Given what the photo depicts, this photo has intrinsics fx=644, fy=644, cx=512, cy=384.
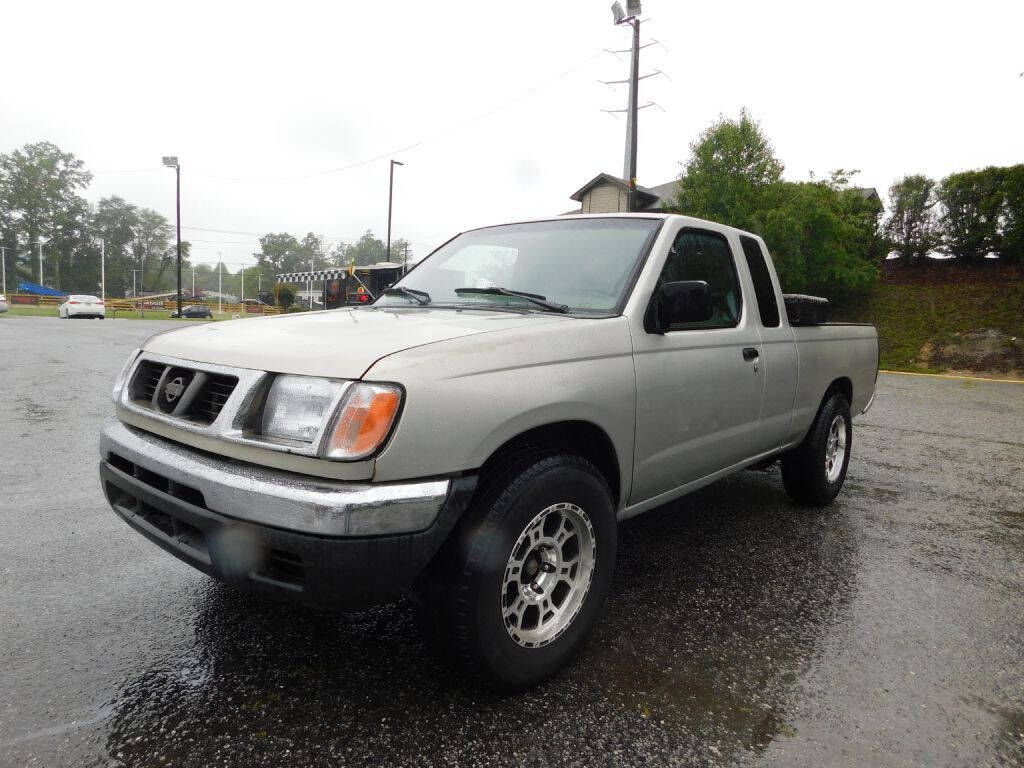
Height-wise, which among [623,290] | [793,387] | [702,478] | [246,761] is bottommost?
[246,761]

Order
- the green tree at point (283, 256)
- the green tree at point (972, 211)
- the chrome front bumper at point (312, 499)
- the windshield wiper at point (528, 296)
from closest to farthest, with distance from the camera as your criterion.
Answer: the chrome front bumper at point (312, 499) < the windshield wiper at point (528, 296) < the green tree at point (972, 211) < the green tree at point (283, 256)

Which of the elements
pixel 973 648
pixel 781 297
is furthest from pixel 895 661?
pixel 781 297

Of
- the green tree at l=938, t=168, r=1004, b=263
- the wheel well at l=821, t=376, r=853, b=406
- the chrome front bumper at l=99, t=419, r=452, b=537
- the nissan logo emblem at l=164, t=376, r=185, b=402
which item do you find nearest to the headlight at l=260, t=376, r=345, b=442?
the chrome front bumper at l=99, t=419, r=452, b=537

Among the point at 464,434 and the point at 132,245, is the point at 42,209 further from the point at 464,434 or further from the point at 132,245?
the point at 464,434

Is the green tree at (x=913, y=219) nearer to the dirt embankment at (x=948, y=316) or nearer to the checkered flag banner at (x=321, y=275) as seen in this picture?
the dirt embankment at (x=948, y=316)

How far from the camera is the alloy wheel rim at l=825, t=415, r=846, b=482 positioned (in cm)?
468

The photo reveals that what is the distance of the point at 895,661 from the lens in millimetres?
2607

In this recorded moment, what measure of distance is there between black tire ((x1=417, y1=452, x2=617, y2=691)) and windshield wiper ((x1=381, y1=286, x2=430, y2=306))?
134cm

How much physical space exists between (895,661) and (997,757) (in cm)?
56

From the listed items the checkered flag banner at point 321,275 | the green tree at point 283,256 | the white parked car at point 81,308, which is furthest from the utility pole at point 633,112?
the green tree at point 283,256

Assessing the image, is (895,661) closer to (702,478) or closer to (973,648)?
(973,648)

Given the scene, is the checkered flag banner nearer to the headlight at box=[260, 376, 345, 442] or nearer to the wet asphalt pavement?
the wet asphalt pavement

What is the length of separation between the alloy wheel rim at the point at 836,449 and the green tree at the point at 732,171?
2183 cm

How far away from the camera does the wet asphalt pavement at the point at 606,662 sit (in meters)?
2.04
